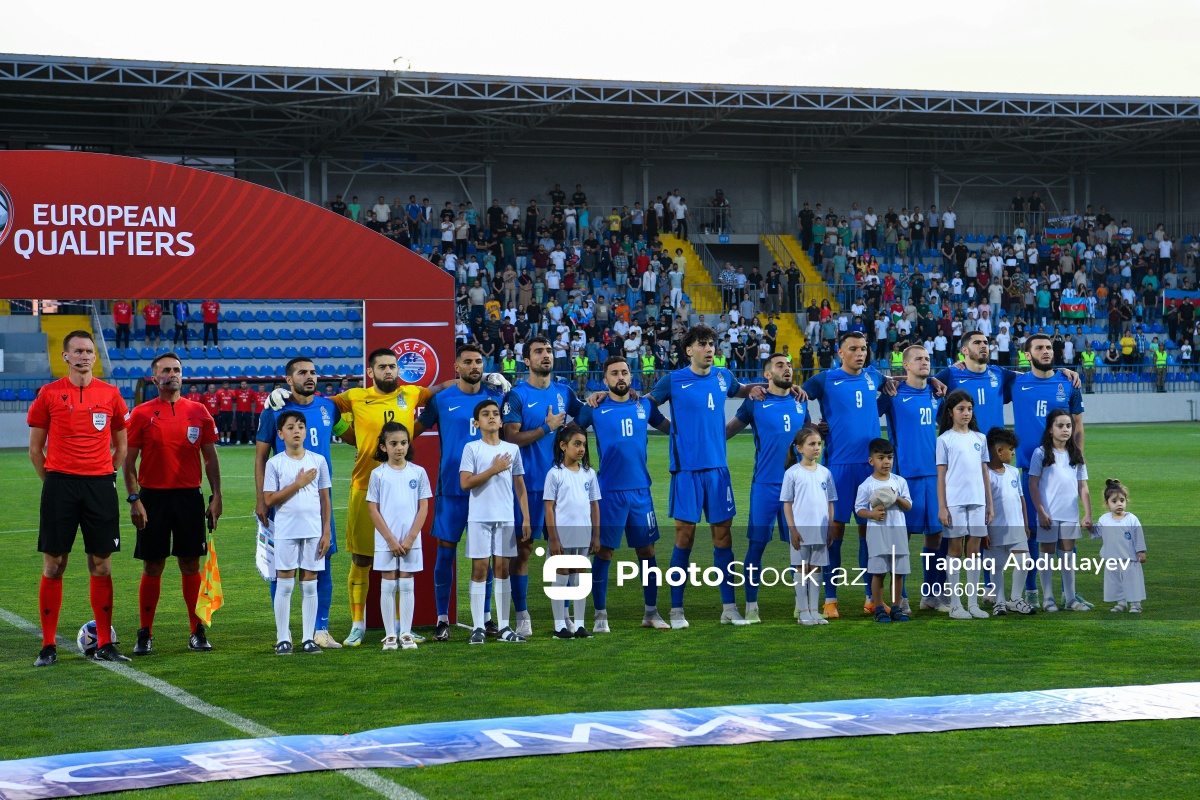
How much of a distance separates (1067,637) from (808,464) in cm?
203

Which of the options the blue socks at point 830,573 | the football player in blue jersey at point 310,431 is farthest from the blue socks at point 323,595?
the blue socks at point 830,573

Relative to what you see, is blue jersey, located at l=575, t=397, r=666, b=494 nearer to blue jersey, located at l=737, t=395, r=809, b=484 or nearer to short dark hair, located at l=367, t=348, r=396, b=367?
blue jersey, located at l=737, t=395, r=809, b=484

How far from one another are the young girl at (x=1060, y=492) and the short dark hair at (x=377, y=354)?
15.8 ft

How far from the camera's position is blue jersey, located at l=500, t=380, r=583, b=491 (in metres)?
9.11

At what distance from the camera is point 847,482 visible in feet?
31.9

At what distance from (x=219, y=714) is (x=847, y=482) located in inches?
193

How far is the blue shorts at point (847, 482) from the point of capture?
9.69 metres

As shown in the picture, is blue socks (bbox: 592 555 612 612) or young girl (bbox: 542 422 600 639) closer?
young girl (bbox: 542 422 600 639)

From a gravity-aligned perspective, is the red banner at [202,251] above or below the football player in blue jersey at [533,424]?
above

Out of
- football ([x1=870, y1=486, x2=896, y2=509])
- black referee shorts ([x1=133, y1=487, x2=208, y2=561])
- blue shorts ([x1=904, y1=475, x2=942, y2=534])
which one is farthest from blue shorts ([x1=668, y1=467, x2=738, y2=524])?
black referee shorts ([x1=133, y1=487, x2=208, y2=561])

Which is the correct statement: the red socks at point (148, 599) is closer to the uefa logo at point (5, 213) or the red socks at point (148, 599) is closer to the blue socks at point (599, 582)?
the uefa logo at point (5, 213)

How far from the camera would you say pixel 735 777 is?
5438 millimetres

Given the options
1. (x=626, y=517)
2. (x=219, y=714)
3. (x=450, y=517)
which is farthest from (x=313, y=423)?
(x=219, y=714)

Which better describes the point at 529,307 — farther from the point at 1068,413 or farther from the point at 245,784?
the point at 245,784
